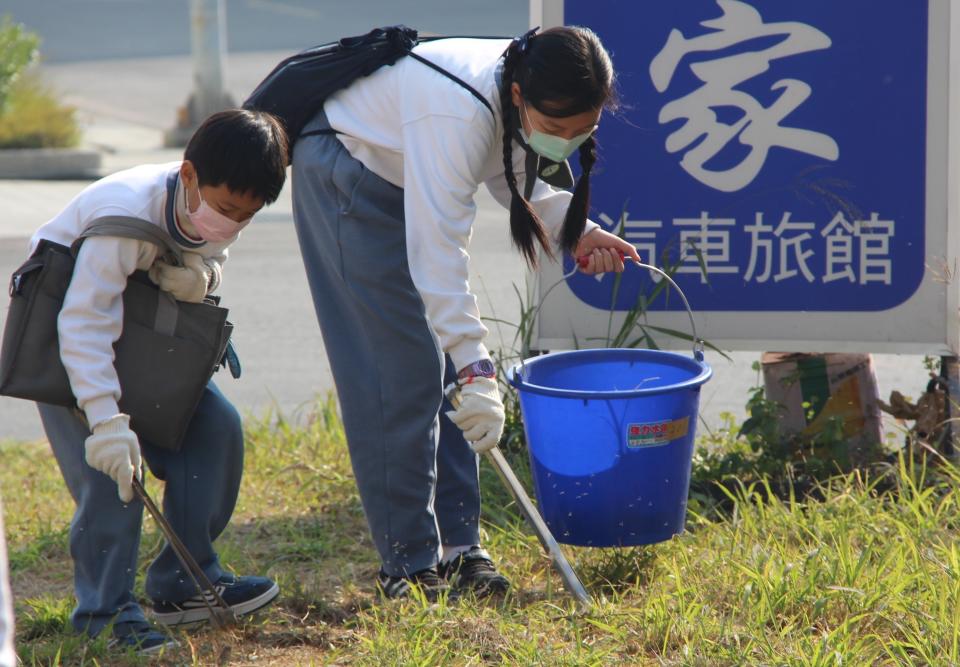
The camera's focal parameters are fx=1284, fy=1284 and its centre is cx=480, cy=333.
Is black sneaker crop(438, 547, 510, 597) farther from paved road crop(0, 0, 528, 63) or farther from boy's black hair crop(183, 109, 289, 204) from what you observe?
paved road crop(0, 0, 528, 63)

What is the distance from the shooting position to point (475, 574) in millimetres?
3217

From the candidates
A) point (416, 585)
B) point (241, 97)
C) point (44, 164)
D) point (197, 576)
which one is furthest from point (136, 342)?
point (241, 97)

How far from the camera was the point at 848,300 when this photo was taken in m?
4.06

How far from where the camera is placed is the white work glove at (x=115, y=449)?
267 centimetres

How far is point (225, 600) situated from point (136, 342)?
0.69 metres

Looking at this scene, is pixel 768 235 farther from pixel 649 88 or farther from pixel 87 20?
pixel 87 20

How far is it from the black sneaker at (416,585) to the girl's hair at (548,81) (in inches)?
34.6

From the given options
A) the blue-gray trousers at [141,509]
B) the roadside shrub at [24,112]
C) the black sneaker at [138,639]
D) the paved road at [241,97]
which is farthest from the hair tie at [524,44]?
the roadside shrub at [24,112]

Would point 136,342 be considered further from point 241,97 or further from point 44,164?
point 241,97

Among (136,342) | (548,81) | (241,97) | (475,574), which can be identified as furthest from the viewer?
(241,97)

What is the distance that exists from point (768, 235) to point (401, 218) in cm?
151

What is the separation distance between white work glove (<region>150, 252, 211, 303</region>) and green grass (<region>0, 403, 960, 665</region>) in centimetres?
80

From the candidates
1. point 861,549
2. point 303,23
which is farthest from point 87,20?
point 861,549

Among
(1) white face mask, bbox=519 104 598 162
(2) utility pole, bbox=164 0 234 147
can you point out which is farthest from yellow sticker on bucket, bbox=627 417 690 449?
(2) utility pole, bbox=164 0 234 147
